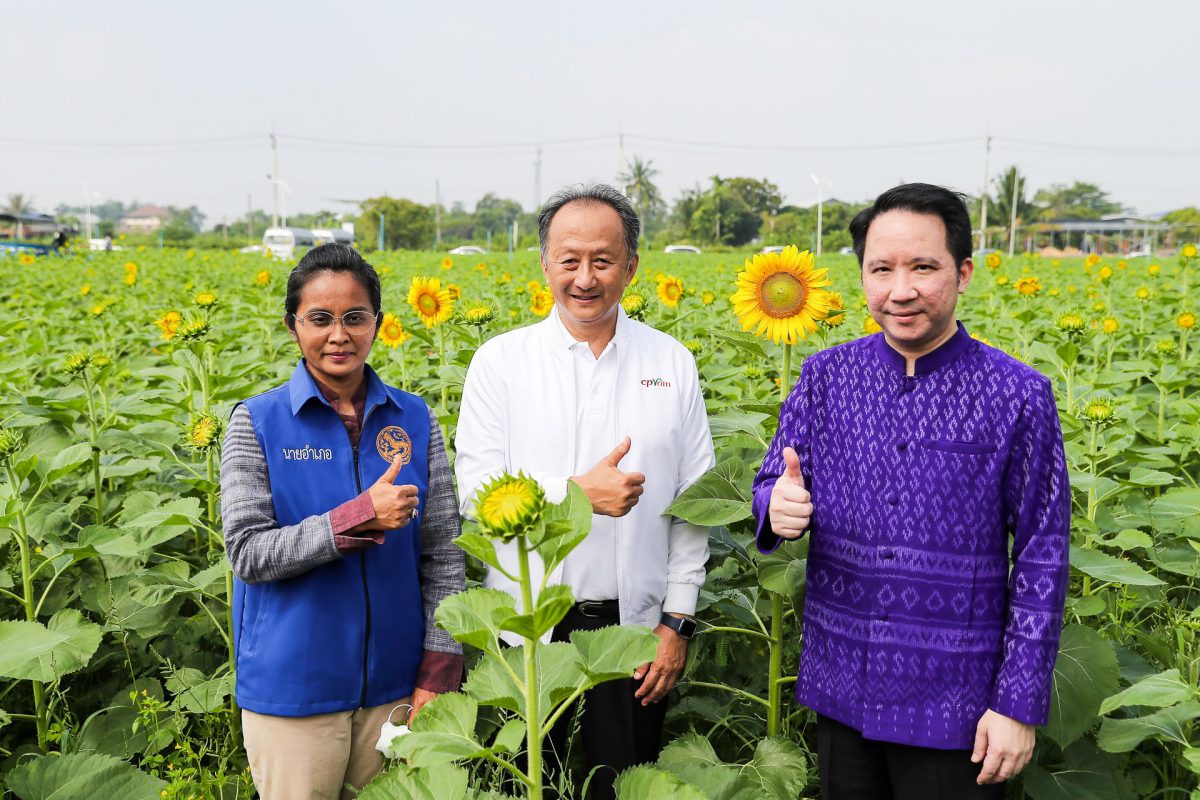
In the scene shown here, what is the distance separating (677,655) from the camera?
1825 mm

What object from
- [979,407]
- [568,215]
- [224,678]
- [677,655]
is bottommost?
[224,678]

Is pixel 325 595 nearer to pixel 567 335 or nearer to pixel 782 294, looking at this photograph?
pixel 567 335

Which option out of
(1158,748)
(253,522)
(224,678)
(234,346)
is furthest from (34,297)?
(1158,748)

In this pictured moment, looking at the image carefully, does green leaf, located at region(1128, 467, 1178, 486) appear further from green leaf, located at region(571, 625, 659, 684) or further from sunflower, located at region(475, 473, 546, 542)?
sunflower, located at region(475, 473, 546, 542)

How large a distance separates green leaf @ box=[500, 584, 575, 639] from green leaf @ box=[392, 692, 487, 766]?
143mm

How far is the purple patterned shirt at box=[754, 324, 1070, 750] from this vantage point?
139cm

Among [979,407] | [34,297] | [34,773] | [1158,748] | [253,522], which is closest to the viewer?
[34,773]

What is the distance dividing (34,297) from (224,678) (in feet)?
17.6

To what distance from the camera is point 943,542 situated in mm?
1438

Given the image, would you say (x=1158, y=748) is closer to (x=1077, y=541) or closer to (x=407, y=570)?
(x=1077, y=541)

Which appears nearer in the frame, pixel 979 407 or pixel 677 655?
pixel 979 407

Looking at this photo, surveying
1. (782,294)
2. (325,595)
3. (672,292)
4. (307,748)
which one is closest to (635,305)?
(672,292)

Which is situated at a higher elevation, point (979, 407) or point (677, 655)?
point (979, 407)

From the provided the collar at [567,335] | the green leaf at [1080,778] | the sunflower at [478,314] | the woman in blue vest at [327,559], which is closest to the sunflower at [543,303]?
the sunflower at [478,314]
